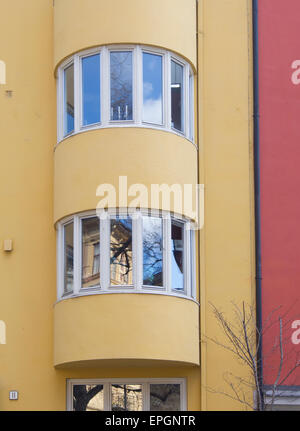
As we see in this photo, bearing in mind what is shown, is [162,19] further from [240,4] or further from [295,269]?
[295,269]

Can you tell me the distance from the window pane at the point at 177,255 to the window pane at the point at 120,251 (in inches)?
34.8

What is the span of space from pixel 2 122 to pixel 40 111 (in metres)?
0.77

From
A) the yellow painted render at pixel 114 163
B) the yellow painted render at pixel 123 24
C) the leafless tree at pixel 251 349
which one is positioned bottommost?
the leafless tree at pixel 251 349

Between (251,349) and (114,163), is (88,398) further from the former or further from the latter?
(114,163)

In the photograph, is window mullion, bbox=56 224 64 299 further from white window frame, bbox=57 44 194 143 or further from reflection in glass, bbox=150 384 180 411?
reflection in glass, bbox=150 384 180 411

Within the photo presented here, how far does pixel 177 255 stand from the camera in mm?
19750

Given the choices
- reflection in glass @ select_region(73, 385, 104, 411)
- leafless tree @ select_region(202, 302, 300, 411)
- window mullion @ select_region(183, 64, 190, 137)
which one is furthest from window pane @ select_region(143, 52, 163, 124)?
reflection in glass @ select_region(73, 385, 104, 411)

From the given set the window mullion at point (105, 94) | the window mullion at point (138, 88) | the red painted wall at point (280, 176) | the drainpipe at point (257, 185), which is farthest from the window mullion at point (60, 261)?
the red painted wall at point (280, 176)

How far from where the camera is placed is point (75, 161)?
1984 cm

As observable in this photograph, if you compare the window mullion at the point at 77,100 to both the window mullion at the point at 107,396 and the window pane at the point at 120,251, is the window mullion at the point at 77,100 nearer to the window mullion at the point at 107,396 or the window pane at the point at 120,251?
the window pane at the point at 120,251

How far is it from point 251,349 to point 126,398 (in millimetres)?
2525

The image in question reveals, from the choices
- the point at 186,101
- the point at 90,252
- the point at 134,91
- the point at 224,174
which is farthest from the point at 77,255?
the point at 186,101

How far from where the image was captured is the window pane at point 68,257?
19.8 metres

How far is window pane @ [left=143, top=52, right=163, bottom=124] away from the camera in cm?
1989
